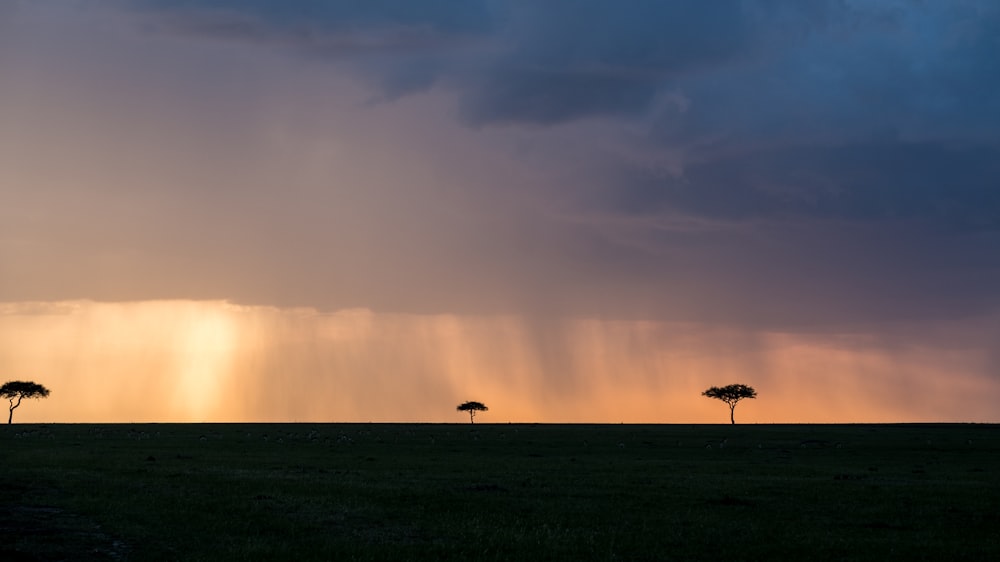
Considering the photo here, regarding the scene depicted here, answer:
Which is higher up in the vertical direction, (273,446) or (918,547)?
(273,446)

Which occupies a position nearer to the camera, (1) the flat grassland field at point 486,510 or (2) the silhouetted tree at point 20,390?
(1) the flat grassland field at point 486,510

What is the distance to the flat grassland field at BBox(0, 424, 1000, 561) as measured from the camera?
29.1m

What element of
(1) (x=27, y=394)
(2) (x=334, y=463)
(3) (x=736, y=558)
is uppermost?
(1) (x=27, y=394)

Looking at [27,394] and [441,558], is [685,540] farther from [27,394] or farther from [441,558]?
[27,394]

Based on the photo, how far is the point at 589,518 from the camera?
36.6m

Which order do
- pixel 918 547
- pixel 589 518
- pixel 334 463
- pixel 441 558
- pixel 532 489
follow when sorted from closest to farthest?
1. pixel 441 558
2. pixel 918 547
3. pixel 589 518
4. pixel 532 489
5. pixel 334 463

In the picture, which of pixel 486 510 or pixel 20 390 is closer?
pixel 486 510

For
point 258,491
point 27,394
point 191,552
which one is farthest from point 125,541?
point 27,394

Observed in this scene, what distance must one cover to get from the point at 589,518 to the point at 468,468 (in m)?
26.9

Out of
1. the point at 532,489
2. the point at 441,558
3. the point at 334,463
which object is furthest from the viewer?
the point at 334,463

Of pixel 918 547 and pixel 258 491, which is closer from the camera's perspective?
pixel 918 547

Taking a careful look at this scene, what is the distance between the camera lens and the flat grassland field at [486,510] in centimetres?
2914

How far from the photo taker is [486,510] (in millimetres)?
38406

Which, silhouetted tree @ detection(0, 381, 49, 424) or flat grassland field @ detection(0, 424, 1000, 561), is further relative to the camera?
silhouetted tree @ detection(0, 381, 49, 424)
